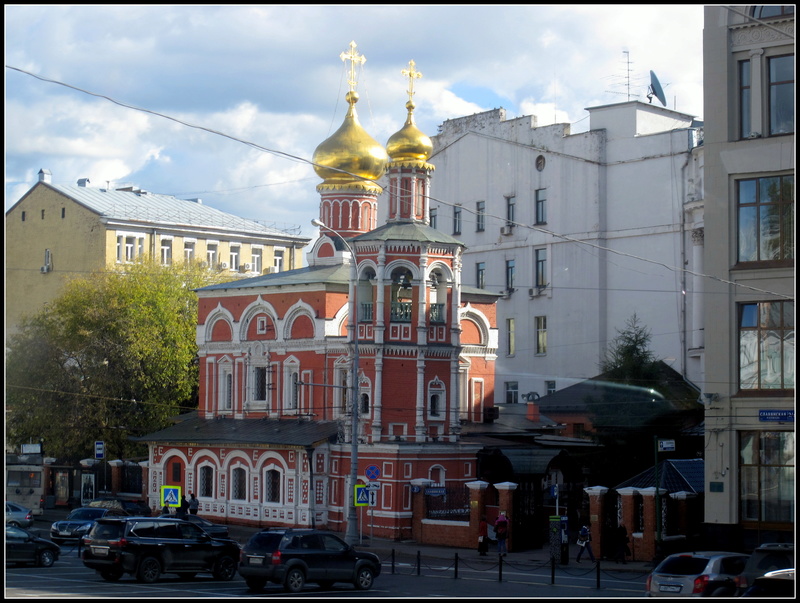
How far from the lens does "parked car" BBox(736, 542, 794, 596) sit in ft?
75.9

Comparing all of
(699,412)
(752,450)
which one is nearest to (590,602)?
(752,450)

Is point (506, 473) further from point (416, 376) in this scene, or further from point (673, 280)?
point (673, 280)

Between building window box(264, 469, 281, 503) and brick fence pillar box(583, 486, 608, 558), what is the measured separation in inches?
561

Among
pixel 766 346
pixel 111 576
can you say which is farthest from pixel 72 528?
pixel 766 346

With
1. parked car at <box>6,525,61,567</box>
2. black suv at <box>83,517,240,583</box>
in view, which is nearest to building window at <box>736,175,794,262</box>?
black suv at <box>83,517,240,583</box>

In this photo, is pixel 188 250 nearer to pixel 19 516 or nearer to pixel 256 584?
pixel 19 516

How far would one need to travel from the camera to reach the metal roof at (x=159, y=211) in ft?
224

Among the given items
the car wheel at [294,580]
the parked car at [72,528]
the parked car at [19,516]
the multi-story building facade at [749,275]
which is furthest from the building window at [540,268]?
the car wheel at [294,580]

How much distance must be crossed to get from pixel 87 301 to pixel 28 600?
117ft

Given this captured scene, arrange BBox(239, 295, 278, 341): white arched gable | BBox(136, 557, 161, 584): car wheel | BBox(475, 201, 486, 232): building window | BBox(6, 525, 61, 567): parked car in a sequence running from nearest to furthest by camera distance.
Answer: BBox(136, 557, 161, 584): car wheel
BBox(6, 525, 61, 567): parked car
BBox(239, 295, 278, 341): white arched gable
BBox(475, 201, 486, 232): building window

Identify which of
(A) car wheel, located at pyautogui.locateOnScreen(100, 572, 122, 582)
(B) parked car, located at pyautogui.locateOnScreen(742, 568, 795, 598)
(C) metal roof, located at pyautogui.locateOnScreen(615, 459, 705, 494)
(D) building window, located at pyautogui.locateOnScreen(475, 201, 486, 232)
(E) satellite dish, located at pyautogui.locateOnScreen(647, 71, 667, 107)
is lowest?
(A) car wheel, located at pyautogui.locateOnScreen(100, 572, 122, 582)

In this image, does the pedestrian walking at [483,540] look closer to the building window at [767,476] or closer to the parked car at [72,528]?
the building window at [767,476]

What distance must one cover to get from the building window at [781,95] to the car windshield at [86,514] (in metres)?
24.4

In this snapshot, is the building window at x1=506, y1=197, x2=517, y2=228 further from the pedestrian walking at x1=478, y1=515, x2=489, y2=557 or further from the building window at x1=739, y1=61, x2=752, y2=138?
the building window at x1=739, y1=61, x2=752, y2=138
